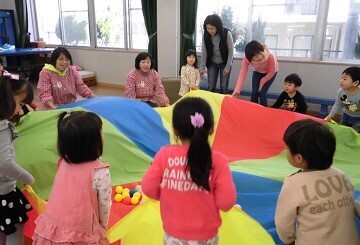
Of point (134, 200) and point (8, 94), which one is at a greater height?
point (8, 94)

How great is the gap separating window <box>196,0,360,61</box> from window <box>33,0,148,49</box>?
1.55 m

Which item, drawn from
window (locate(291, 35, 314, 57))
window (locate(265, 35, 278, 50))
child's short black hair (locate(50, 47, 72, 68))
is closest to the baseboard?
window (locate(265, 35, 278, 50))

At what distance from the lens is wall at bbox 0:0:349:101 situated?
178 inches

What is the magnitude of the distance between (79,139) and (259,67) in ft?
9.54

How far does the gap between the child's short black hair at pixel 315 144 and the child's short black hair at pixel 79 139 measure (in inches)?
28.4

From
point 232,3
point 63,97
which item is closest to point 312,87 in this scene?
point 232,3

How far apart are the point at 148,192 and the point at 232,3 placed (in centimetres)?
469

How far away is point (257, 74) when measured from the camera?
12.6 feet

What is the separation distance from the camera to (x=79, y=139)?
1.16 metres

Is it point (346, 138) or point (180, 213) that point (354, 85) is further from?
point (180, 213)

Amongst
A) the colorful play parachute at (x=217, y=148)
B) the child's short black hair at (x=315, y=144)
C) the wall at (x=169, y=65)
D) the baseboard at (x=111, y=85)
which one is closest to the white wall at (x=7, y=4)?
the wall at (x=169, y=65)

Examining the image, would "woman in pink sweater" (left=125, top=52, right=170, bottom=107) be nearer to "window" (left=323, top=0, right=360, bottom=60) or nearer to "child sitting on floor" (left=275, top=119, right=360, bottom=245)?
"child sitting on floor" (left=275, top=119, right=360, bottom=245)

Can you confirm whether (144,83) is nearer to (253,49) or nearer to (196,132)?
(253,49)

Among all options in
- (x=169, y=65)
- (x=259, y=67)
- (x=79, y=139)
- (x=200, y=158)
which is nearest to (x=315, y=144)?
(x=200, y=158)
